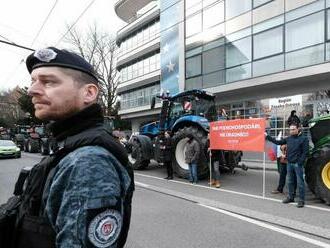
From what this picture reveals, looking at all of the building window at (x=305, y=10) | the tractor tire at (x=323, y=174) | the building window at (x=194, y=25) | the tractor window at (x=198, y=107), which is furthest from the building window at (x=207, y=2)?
the tractor tire at (x=323, y=174)

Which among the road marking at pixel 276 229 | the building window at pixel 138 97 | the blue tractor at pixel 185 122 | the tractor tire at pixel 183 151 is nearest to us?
the road marking at pixel 276 229

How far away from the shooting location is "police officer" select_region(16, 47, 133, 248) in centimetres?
149

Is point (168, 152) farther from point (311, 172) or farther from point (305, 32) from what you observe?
point (305, 32)

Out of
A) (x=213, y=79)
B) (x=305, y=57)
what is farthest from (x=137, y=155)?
(x=213, y=79)

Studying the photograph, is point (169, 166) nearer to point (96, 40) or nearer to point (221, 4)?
point (221, 4)

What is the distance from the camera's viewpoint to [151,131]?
17609mm

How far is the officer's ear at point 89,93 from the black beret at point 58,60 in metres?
0.06

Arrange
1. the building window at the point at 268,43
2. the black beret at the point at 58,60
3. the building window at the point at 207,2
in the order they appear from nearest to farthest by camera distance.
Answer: the black beret at the point at 58,60, the building window at the point at 268,43, the building window at the point at 207,2

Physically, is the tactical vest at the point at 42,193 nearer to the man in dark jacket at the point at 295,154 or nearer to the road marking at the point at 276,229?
the road marking at the point at 276,229

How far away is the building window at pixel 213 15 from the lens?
25.6 metres

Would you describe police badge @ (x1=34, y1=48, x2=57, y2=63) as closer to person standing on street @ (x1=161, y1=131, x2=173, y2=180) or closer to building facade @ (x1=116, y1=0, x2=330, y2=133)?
person standing on street @ (x1=161, y1=131, x2=173, y2=180)

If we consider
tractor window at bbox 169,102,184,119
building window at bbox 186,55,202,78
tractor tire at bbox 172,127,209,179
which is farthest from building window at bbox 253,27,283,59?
tractor tire at bbox 172,127,209,179

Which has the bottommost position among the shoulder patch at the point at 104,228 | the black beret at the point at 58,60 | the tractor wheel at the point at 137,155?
the tractor wheel at the point at 137,155

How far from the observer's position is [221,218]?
26.1 ft
